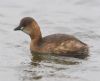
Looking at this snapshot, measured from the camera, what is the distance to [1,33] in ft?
56.2

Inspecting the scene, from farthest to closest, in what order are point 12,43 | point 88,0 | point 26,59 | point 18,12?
1. point 88,0
2. point 18,12
3. point 12,43
4. point 26,59

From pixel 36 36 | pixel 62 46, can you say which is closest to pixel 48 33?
pixel 36 36

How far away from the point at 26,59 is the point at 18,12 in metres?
4.82

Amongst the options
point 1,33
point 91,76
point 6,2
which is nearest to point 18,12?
point 6,2

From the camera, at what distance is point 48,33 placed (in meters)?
17.4

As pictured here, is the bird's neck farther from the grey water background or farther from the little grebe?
the grey water background

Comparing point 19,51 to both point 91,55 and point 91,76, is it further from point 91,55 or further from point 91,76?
point 91,76

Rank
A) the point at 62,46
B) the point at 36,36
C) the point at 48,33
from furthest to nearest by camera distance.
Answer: the point at 48,33, the point at 36,36, the point at 62,46

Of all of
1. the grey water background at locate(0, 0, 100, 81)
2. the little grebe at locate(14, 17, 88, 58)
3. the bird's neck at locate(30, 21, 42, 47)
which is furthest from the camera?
the bird's neck at locate(30, 21, 42, 47)

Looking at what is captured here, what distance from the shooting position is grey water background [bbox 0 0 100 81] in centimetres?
1340

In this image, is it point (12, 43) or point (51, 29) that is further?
point (51, 29)

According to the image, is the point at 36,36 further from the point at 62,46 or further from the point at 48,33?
the point at 48,33

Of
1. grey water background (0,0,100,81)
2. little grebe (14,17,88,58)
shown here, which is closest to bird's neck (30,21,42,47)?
little grebe (14,17,88,58)

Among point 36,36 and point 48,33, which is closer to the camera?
point 36,36
